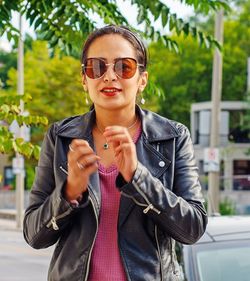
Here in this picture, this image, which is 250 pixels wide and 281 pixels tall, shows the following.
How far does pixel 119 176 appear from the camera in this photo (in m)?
2.39

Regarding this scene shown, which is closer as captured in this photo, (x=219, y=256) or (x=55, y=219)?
(x=55, y=219)

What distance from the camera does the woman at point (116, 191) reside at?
95.0 inches

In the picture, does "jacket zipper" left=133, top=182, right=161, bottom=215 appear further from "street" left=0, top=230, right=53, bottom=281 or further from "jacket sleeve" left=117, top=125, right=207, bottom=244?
"street" left=0, top=230, right=53, bottom=281

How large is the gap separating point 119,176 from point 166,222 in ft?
0.58

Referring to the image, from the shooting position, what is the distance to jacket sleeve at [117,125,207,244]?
2.37 meters

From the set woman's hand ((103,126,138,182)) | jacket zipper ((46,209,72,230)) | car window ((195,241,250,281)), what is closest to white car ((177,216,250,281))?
car window ((195,241,250,281))

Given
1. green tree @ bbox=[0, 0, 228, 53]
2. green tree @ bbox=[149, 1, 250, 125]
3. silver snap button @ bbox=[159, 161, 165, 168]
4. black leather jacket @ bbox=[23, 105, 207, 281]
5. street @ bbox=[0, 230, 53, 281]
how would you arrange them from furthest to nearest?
1. green tree @ bbox=[149, 1, 250, 125]
2. street @ bbox=[0, 230, 53, 281]
3. green tree @ bbox=[0, 0, 228, 53]
4. silver snap button @ bbox=[159, 161, 165, 168]
5. black leather jacket @ bbox=[23, 105, 207, 281]

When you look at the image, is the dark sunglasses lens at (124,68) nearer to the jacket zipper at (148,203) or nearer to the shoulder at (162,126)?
the shoulder at (162,126)

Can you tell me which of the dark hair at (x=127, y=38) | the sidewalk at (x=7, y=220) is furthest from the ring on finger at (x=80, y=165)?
the sidewalk at (x=7, y=220)

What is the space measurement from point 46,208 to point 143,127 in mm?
356

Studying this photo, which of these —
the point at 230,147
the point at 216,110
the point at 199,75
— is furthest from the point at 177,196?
the point at 199,75

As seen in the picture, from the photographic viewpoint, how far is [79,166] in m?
2.31

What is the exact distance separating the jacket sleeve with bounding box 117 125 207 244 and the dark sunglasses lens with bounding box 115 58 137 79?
0.23 m

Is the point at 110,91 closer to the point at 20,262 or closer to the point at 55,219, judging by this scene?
the point at 55,219
